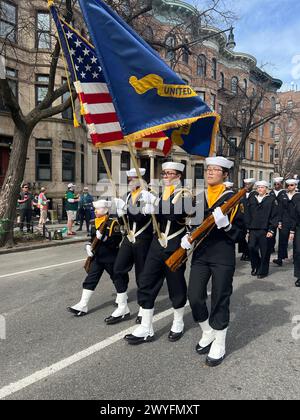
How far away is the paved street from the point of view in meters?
3.10

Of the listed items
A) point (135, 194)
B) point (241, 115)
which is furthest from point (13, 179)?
point (241, 115)

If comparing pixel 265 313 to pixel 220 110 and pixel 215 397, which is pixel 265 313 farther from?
pixel 220 110

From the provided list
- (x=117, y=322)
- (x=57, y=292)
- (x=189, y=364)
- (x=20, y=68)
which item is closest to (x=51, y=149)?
(x=20, y=68)

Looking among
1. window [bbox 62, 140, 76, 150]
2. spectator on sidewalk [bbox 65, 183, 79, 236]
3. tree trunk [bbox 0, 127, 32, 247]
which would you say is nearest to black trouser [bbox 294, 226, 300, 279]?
tree trunk [bbox 0, 127, 32, 247]

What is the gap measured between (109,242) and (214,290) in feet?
6.20

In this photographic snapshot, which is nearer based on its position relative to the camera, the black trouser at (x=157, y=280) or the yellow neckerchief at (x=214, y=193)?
the yellow neckerchief at (x=214, y=193)

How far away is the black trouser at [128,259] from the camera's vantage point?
4.72 meters

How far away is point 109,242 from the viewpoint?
5.06 metres

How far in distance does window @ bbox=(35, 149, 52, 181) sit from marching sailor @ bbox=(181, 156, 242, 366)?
18.4 m

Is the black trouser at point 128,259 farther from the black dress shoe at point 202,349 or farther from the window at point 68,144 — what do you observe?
the window at point 68,144

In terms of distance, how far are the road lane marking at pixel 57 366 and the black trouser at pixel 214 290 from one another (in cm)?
108

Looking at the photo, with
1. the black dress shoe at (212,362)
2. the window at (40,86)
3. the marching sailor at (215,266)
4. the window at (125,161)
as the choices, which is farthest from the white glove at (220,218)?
the window at (125,161)

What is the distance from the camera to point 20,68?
19.5 m

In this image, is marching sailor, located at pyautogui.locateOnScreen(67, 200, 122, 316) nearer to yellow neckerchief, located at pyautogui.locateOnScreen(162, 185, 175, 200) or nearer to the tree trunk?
yellow neckerchief, located at pyautogui.locateOnScreen(162, 185, 175, 200)
